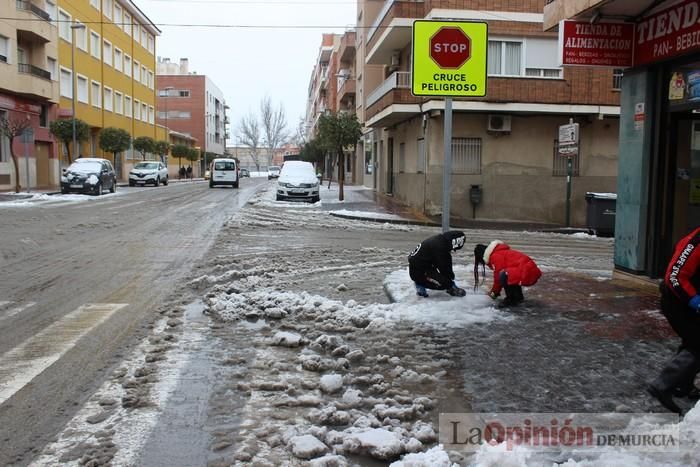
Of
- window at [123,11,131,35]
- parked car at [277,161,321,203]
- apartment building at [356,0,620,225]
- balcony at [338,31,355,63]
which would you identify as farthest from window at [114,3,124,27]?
apartment building at [356,0,620,225]

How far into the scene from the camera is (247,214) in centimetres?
1972

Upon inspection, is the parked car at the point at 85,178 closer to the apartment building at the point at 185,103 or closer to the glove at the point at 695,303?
the glove at the point at 695,303

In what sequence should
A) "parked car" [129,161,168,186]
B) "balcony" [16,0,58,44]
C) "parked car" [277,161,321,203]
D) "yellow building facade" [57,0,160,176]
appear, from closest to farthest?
"parked car" [277,161,321,203], "balcony" [16,0,58,44], "yellow building facade" [57,0,160,176], "parked car" [129,161,168,186]

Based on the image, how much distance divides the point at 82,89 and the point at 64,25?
15.0 feet

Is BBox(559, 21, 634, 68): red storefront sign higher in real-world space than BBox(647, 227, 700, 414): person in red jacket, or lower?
higher

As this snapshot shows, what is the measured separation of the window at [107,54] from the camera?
48.3 m

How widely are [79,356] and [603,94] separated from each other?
62.0 feet

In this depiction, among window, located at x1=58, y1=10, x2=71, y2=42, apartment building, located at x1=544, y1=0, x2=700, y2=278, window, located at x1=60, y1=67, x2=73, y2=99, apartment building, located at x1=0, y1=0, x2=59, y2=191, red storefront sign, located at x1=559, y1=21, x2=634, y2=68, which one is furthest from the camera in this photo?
window, located at x1=60, y1=67, x2=73, y2=99

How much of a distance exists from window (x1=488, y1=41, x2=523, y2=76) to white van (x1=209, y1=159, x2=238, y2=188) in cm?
2280

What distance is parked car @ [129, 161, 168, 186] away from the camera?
42.0 m

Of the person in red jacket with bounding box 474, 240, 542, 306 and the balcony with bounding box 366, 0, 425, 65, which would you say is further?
the balcony with bounding box 366, 0, 425, 65

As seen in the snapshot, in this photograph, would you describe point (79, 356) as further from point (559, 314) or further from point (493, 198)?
point (493, 198)

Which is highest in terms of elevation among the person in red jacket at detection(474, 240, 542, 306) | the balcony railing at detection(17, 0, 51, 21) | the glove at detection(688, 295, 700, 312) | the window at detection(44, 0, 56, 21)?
the window at detection(44, 0, 56, 21)

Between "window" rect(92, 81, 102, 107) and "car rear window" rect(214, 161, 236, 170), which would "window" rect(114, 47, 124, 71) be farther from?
"car rear window" rect(214, 161, 236, 170)
